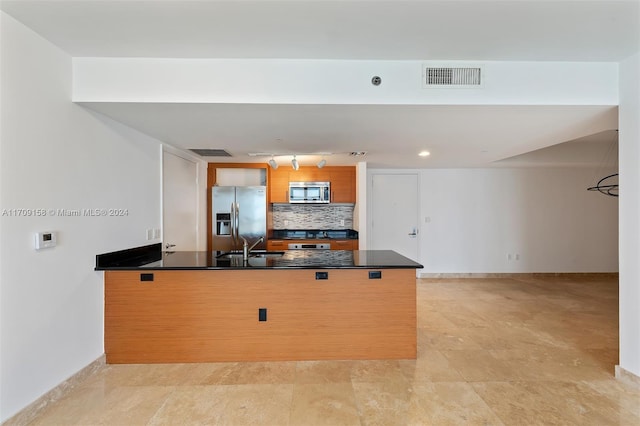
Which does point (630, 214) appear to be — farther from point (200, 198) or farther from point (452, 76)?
point (200, 198)

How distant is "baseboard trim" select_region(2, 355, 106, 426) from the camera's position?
5.98ft

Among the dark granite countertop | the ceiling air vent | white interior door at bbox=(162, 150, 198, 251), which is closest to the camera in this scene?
the dark granite countertop

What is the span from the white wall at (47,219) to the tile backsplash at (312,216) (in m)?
3.22

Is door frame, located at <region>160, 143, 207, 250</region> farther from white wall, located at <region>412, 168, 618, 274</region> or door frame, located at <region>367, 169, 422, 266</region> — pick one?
white wall, located at <region>412, 168, 618, 274</region>

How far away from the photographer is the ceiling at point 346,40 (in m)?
1.69

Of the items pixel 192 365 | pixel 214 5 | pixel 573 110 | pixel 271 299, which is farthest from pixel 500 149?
pixel 192 365

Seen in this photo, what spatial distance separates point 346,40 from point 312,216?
4.00 metres

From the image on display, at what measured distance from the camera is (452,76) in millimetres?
2271

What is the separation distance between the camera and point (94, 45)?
206cm

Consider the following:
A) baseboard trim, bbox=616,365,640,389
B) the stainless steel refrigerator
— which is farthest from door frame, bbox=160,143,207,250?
baseboard trim, bbox=616,365,640,389

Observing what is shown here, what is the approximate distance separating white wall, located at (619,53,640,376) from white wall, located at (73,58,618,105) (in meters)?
0.10

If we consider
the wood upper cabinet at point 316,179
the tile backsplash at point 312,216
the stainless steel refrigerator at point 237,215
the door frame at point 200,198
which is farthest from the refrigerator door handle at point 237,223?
the tile backsplash at point 312,216

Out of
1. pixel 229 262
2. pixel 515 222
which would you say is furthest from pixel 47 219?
pixel 515 222

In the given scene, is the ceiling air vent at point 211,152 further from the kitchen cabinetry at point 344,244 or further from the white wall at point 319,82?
the kitchen cabinetry at point 344,244
